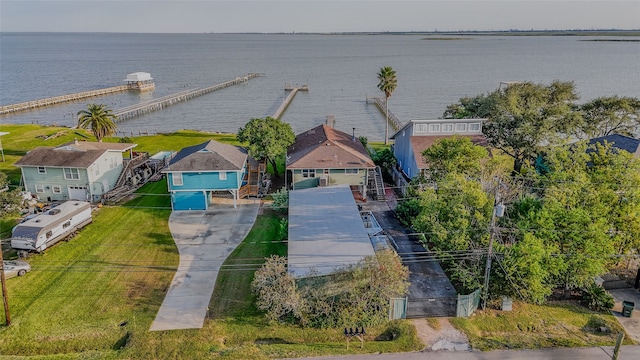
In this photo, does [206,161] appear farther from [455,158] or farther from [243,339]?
[455,158]

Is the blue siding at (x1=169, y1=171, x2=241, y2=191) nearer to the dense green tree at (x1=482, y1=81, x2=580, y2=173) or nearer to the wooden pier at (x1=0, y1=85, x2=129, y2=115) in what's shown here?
the dense green tree at (x1=482, y1=81, x2=580, y2=173)

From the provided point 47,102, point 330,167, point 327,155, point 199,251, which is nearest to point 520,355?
point 199,251

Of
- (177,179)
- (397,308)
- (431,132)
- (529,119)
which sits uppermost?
(529,119)

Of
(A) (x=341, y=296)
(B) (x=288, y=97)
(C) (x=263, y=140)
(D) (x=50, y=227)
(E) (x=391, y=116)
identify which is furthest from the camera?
(B) (x=288, y=97)

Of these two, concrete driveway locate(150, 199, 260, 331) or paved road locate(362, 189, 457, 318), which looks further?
paved road locate(362, 189, 457, 318)

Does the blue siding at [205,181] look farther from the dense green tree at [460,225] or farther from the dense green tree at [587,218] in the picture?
the dense green tree at [587,218]

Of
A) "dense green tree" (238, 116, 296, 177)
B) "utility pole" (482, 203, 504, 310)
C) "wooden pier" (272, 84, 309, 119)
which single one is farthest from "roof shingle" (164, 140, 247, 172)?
"wooden pier" (272, 84, 309, 119)
